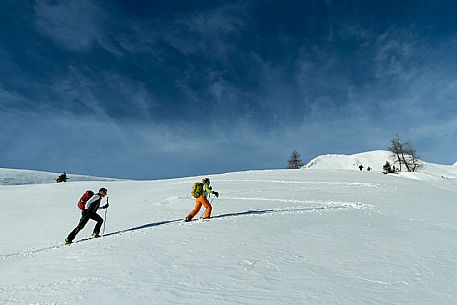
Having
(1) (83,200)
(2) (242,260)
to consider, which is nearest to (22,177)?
(1) (83,200)

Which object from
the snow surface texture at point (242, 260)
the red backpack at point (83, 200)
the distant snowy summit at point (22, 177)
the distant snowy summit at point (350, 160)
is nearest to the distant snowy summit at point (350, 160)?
the distant snowy summit at point (350, 160)

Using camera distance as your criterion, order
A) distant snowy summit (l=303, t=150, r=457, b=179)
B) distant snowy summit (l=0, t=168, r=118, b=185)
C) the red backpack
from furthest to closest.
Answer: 1. distant snowy summit (l=303, t=150, r=457, b=179)
2. distant snowy summit (l=0, t=168, r=118, b=185)
3. the red backpack

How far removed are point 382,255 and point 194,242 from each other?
5067mm

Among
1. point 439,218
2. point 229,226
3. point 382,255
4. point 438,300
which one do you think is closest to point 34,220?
point 229,226

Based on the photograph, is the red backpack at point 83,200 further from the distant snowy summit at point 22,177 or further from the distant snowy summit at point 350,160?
the distant snowy summit at point 350,160

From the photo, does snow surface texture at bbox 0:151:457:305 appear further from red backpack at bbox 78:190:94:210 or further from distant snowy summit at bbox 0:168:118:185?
distant snowy summit at bbox 0:168:118:185

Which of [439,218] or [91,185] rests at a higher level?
[91,185]

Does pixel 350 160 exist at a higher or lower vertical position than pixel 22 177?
higher

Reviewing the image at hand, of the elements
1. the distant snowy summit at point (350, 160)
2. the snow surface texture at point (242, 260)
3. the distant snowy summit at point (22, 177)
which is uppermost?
the distant snowy summit at point (350, 160)

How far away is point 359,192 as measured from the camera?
23.6m

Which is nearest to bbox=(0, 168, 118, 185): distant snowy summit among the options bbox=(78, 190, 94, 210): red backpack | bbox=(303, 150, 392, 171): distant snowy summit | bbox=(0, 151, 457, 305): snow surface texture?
bbox=(0, 151, 457, 305): snow surface texture

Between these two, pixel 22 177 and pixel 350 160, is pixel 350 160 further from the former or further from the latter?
pixel 22 177

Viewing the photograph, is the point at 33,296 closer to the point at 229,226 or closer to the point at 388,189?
the point at 229,226

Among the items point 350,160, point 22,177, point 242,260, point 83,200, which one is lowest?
point 242,260
